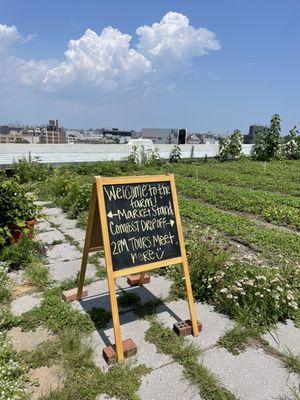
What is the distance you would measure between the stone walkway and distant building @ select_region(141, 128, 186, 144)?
59.8 ft

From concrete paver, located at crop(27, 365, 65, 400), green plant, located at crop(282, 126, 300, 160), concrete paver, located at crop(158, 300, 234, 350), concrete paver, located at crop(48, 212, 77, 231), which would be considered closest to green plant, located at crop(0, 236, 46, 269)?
concrete paver, located at crop(48, 212, 77, 231)

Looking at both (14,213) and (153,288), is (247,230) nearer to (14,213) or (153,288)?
(153,288)

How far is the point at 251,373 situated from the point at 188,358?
47 cm

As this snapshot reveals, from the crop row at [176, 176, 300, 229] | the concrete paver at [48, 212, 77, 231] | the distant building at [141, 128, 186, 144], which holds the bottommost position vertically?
the concrete paver at [48, 212, 77, 231]

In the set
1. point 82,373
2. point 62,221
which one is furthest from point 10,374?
point 62,221

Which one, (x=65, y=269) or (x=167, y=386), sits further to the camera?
(x=65, y=269)

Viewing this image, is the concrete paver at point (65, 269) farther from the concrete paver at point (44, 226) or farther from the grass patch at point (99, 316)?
the concrete paver at point (44, 226)

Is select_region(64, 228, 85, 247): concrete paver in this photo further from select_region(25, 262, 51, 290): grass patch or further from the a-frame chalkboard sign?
the a-frame chalkboard sign

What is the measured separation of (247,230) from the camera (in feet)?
18.6

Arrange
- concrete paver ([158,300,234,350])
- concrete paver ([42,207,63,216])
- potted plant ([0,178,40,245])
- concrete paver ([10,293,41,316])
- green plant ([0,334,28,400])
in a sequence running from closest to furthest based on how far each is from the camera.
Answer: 1. green plant ([0,334,28,400])
2. concrete paver ([158,300,234,350])
3. concrete paver ([10,293,41,316])
4. potted plant ([0,178,40,245])
5. concrete paver ([42,207,63,216])

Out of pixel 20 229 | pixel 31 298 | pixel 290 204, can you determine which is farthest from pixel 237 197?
pixel 31 298

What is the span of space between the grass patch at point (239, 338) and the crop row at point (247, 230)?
2.07 metres

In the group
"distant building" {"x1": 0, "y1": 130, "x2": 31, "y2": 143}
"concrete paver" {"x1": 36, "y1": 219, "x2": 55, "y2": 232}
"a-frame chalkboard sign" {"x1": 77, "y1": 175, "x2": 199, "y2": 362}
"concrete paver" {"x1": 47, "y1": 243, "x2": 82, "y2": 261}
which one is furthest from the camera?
"distant building" {"x1": 0, "y1": 130, "x2": 31, "y2": 143}

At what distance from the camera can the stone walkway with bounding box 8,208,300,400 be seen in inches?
88.8
